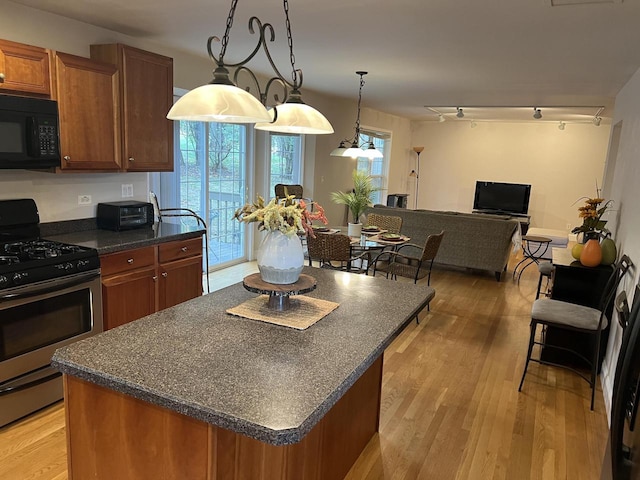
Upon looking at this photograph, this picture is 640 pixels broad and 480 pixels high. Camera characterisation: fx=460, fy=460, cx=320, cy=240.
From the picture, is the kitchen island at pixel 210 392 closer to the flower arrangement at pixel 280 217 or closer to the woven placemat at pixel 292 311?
the woven placemat at pixel 292 311

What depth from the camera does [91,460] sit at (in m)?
1.55

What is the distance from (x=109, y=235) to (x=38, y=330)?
2.98 ft

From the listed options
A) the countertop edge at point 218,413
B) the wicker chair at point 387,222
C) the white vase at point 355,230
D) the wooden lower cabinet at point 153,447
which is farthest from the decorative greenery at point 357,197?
the countertop edge at point 218,413

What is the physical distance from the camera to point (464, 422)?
2.78 m

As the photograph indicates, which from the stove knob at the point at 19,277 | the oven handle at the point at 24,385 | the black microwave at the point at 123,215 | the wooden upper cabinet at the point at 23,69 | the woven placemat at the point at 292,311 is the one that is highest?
the wooden upper cabinet at the point at 23,69

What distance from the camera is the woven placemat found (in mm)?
1865

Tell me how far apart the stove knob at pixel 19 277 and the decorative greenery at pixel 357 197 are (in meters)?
3.47

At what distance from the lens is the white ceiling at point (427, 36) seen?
2723 mm

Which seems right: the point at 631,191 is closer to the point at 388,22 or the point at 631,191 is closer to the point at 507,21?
the point at 507,21

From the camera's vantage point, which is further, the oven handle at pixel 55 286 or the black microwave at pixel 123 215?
the black microwave at pixel 123 215

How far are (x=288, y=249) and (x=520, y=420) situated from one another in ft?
6.44

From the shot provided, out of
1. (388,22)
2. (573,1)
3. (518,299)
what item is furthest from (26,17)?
(518,299)

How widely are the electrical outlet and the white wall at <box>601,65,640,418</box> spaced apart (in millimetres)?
3749

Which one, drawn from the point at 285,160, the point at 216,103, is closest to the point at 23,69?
the point at 216,103
